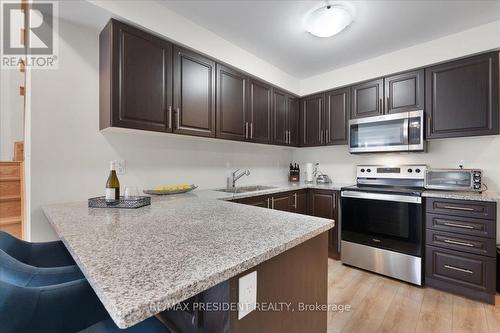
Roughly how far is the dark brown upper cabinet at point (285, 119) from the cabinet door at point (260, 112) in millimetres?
128

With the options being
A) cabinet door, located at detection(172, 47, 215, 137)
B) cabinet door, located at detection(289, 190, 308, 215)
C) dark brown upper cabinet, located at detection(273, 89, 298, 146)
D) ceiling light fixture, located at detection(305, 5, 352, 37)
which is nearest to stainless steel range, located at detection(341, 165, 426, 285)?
cabinet door, located at detection(289, 190, 308, 215)

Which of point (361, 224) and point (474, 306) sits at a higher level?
point (361, 224)

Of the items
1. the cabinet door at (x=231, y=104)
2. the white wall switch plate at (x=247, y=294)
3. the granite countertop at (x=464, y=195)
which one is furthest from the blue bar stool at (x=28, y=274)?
the granite countertop at (x=464, y=195)

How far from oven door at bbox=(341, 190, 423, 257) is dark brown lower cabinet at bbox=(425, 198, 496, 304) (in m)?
0.11

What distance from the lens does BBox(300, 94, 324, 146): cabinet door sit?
3209 millimetres

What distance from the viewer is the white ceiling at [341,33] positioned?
1.86 m

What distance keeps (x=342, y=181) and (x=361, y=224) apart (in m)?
0.88

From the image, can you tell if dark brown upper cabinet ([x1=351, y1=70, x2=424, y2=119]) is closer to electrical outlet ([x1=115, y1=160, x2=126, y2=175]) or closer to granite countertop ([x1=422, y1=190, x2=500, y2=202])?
granite countertop ([x1=422, y1=190, x2=500, y2=202])

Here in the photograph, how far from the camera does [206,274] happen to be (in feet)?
1.83

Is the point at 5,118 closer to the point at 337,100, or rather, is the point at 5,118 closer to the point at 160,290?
the point at 160,290

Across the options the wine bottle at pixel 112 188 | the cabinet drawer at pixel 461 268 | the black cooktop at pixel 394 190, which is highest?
the wine bottle at pixel 112 188

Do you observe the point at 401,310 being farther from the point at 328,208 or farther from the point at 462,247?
the point at 328,208

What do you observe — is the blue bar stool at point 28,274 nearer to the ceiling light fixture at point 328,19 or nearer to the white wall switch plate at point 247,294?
the white wall switch plate at point 247,294

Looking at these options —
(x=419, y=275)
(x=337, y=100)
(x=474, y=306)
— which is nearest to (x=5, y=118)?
(x=337, y=100)
